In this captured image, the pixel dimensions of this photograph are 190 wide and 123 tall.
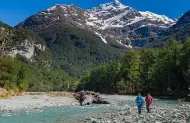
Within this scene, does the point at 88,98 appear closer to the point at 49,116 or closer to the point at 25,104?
the point at 25,104

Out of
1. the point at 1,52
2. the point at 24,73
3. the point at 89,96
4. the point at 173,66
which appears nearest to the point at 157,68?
the point at 173,66

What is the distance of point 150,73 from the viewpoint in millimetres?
130000

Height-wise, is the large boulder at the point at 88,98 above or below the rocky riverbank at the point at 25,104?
above

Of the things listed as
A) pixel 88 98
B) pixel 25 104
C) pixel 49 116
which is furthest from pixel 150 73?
pixel 49 116

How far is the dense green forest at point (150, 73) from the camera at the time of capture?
11262 cm

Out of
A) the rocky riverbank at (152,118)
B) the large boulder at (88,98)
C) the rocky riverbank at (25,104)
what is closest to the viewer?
the rocky riverbank at (152,118)

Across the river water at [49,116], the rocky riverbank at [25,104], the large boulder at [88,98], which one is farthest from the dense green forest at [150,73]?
the river water at [49,116]

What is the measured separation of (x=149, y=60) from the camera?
144000 mm

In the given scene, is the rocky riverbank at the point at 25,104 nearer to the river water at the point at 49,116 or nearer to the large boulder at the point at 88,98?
the large boulder at the point at 88,98

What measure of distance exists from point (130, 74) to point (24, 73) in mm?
52995

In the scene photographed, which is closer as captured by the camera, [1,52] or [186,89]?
[186,89]

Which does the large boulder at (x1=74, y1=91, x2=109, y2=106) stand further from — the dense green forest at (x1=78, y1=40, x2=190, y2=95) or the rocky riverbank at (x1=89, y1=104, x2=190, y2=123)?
the dense green forest at (x1=78, y1=40, x2=190, y2=95)

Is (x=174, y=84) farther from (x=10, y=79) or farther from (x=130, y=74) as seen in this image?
(x=10, y=79)

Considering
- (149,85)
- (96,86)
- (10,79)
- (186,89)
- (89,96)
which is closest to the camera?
(89,96)
